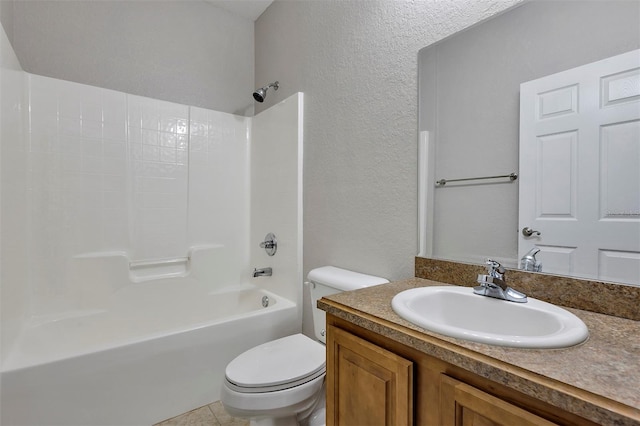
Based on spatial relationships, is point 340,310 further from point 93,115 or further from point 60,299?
point 93,115

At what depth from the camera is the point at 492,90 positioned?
108 cm

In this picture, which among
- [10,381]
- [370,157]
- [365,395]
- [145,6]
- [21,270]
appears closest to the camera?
[365,395]

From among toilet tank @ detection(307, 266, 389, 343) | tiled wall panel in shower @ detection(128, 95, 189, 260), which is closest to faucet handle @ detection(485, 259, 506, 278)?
toilet tank @ detection(307, 266, 389, 343)

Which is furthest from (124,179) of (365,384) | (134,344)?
(365,384)

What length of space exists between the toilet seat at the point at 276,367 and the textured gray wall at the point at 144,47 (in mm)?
1938

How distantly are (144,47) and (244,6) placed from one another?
0.85 meters

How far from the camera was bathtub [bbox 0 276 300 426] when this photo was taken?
1.25 metres

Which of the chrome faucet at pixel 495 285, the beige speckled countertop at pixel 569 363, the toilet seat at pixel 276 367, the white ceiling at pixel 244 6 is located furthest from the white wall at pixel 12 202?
the chrome faucet at pixel 495 285

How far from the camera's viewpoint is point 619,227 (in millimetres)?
802

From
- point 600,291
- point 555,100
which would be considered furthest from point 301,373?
point 555,100

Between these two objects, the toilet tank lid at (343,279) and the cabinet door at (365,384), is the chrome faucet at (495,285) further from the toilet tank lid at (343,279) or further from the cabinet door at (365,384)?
the toilet tank lid at (343,279)

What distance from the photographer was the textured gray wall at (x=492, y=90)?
0.87 m

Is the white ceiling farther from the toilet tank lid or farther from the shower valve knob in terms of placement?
the toilet tank lid

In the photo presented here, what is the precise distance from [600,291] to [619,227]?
179mm
